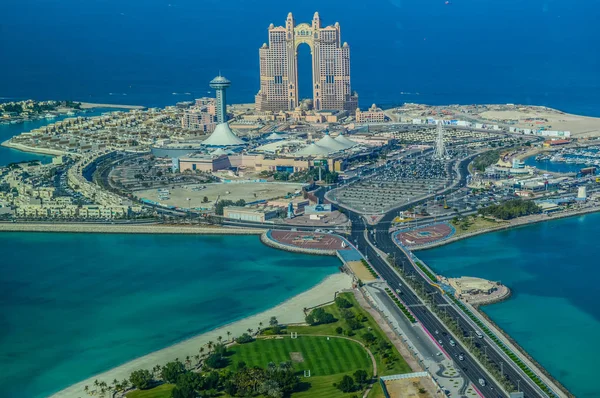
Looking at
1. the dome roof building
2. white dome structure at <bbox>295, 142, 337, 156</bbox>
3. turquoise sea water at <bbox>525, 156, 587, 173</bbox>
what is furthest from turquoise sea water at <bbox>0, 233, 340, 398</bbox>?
turquoise sea water at <bbox>525, 156, 587, 173</bbox>

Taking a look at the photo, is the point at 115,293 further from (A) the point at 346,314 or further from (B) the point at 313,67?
(B) the point at 313,67

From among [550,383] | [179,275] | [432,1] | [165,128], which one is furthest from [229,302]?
[432,1]

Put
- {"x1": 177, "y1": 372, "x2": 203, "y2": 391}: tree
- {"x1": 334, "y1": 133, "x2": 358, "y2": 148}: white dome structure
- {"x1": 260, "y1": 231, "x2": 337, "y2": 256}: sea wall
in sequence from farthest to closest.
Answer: {"x1": 334, "y1": 133, "x2": 358, "y2": 148}: white dome structure
{"x1": 260, "y1": 231, "x2": 337, "y2": 256}: sea wall
{"x1": 177, "y1": 372, "x2": 203, "y2": 391}: tree

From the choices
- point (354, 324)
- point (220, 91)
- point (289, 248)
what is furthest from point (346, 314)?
point (220, 91)

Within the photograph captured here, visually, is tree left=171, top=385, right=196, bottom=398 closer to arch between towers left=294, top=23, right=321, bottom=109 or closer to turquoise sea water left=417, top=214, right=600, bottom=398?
turquoise sea water left=417, top=214, right=600, bottom=398

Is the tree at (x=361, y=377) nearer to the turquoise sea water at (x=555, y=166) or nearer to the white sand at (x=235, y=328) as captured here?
the white sand at (x=235, y=328)

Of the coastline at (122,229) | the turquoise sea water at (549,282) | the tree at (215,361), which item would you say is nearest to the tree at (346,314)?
the turquoise sea water at (549,282)

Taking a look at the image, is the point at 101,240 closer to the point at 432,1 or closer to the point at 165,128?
the point at 165,128
